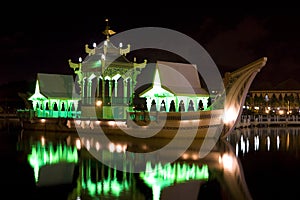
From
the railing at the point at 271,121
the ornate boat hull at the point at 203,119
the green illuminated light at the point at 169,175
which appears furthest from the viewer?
the railing at the point at 271,121

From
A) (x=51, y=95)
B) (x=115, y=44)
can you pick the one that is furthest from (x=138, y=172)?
(x=51, y=95)

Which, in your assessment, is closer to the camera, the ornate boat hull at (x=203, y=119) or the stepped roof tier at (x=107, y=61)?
the ornate boat hull at (x=203, y=119)

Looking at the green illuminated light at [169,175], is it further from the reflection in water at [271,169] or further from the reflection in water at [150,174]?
the reflection in water at [271,169]

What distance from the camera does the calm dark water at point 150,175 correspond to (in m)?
8.23

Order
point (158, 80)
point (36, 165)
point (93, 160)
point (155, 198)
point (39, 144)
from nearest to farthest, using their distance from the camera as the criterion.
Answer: point (155, 198)
point (36, 165)
point (93, 160)
point (39, 144)
point (158, 80)

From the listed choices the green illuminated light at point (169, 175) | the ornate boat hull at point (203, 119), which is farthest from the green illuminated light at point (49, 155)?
the ornate boat hull at point (203, 119)

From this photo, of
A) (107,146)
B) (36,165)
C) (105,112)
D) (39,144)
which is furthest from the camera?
(105,112)

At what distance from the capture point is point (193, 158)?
12.8m

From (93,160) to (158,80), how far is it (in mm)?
8641

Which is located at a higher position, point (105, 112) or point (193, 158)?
point (105, 112)

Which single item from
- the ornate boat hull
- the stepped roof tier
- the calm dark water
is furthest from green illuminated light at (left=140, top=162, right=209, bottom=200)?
the stepped roof tier

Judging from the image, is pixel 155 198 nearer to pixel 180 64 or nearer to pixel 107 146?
pixel 107 146

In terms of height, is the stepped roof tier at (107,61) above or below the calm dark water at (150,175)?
above

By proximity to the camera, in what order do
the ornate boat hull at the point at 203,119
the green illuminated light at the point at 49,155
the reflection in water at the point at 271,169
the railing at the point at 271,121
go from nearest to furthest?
the reflection in water at the point at 271,169, the green illuminated light at the point at 49,155, the ornate boat hull at the point at 203,119, the railing at the point at 271,121
